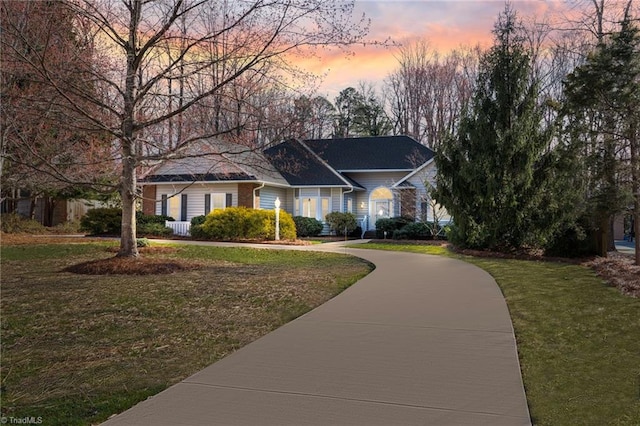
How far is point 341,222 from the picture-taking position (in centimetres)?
2783

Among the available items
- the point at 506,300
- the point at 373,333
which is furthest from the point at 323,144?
the point at 373,333

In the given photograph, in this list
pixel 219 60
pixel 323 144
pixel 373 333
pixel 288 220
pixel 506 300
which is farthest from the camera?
pixel 323 144

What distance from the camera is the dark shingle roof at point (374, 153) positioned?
30.2m

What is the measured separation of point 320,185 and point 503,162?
13.3 meters

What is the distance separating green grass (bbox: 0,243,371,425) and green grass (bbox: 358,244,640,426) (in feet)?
10.8

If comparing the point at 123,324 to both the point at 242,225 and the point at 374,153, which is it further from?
the point at 374,153

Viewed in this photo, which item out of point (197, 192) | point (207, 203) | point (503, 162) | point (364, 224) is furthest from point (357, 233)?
point (503, 162)

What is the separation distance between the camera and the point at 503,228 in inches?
663

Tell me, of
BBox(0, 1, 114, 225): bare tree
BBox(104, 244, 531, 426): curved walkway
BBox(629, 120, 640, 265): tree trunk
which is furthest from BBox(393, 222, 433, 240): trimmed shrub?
BBox(104, 244, 531, 426): curved walkway

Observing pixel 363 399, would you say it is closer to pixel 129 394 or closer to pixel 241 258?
pixel 129 394

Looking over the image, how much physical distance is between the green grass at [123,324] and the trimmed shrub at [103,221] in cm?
1176

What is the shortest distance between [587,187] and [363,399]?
11870 mm

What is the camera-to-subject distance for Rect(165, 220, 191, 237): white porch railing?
27219 millimetres

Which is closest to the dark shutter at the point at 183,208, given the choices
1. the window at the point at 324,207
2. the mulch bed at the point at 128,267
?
the window at the point at 324,207
